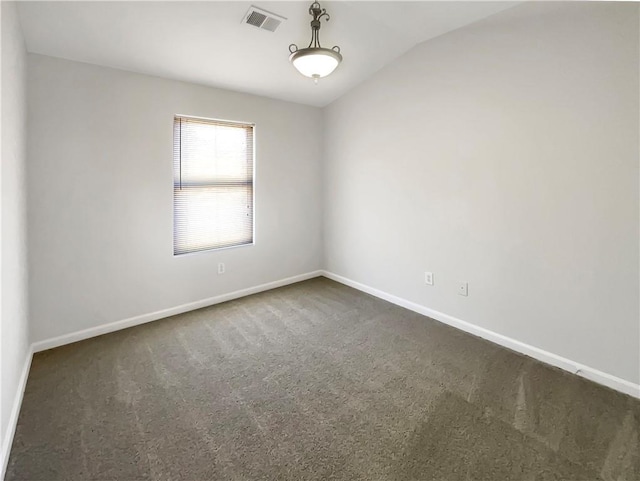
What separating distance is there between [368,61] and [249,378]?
10.3ft

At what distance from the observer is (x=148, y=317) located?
3.15 m

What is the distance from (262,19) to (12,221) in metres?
2.15

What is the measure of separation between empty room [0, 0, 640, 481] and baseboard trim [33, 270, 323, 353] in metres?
0.02

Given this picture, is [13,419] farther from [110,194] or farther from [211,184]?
[211,184]

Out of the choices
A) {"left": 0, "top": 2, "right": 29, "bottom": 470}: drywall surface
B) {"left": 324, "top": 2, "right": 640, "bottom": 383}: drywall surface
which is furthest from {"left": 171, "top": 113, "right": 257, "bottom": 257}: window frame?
Answer: {"left": 324, "top": 2, "right": 640, "bottom": 383}: drywall surface

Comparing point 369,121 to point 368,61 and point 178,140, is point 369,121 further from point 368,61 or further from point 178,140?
point 178,140

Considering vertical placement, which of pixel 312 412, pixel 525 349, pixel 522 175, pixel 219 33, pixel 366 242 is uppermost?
pixel 219 33

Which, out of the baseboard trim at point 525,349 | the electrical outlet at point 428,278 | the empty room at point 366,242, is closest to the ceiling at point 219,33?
the empty room at point 366,242

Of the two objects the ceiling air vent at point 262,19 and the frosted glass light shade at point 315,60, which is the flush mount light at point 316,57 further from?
the ceiling air vent at point 262,19

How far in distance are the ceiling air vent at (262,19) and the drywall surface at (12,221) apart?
1.40m

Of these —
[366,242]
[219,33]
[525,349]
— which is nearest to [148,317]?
[366,242]

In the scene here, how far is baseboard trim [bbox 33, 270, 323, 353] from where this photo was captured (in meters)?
2.66

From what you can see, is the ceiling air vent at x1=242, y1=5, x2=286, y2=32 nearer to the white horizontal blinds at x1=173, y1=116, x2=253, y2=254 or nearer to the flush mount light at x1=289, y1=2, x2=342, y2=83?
the flush mount light at x1=289, y1=2, x2=342, y2=83

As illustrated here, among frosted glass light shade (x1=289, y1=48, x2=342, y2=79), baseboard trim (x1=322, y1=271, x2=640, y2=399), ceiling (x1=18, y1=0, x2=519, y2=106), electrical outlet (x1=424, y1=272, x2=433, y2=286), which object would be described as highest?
ceiling (x1=18, y1=0, x2=519, y2=106)
